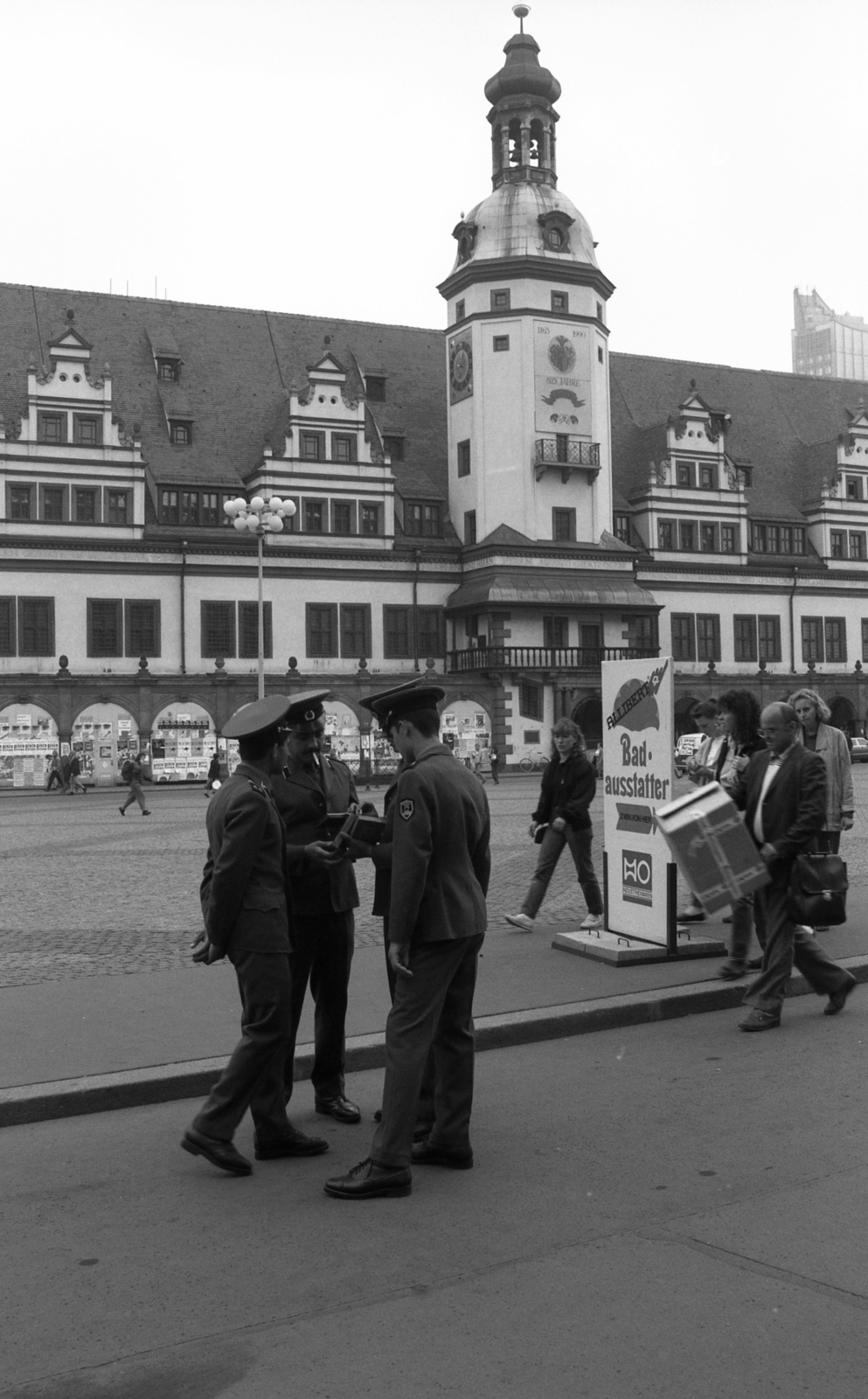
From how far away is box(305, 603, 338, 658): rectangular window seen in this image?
58.2 metres

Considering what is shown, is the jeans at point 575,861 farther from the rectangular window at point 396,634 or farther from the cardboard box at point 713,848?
the rectangular window at point 396,634

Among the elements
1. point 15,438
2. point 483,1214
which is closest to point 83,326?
point 15,438

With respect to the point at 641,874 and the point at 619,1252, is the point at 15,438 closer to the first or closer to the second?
the point at 641,874

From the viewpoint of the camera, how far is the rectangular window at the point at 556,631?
5975 cm

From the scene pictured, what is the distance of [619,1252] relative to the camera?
530 cm

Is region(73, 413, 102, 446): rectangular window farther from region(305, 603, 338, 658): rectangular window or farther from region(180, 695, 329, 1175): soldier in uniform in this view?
region(180, 695, 329, 1175): soldier in uniform

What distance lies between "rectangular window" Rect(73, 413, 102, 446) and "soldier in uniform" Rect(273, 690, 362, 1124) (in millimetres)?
49779

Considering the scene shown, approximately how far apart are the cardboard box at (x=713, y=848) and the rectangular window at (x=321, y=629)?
5014cm

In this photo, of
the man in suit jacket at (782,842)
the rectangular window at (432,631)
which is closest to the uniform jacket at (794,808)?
the man in suit jacket at (782,842)

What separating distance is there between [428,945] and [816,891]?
12.5ft

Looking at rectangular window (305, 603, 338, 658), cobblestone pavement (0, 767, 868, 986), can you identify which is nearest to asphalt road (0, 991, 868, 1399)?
cobblestone pavement (0, 767, 868, 986)

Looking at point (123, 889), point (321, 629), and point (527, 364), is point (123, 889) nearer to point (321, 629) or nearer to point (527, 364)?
point (321, 629)

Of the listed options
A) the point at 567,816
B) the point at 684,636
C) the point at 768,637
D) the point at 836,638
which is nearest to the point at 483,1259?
the point at 567,816

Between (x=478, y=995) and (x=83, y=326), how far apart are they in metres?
55.8
